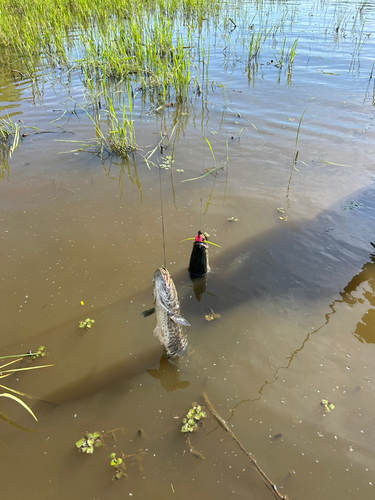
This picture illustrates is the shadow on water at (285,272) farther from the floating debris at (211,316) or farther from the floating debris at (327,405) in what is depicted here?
the floating debris at (327,405)

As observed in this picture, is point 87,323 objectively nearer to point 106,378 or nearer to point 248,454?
point 106,378

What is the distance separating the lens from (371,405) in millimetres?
2303

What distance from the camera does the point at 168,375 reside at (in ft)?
8.38

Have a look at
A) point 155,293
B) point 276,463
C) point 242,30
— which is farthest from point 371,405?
point 242,30

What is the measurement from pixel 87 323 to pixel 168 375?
3.11 feet

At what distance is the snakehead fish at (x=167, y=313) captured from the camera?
2.40 meters

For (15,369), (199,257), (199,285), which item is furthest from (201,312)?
(15,369)

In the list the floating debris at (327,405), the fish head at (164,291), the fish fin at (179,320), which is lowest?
the floating debris at (327,405)

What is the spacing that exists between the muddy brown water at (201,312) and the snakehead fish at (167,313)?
0.61ft

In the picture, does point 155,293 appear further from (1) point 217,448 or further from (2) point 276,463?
(2) point 276,463

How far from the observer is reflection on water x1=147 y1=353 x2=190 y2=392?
2480 mm

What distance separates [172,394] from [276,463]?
872mm

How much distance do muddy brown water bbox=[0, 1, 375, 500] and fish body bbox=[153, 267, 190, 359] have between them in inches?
7.3

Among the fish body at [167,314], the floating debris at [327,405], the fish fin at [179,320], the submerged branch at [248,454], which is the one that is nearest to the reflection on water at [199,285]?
the fish body at [167,314]
